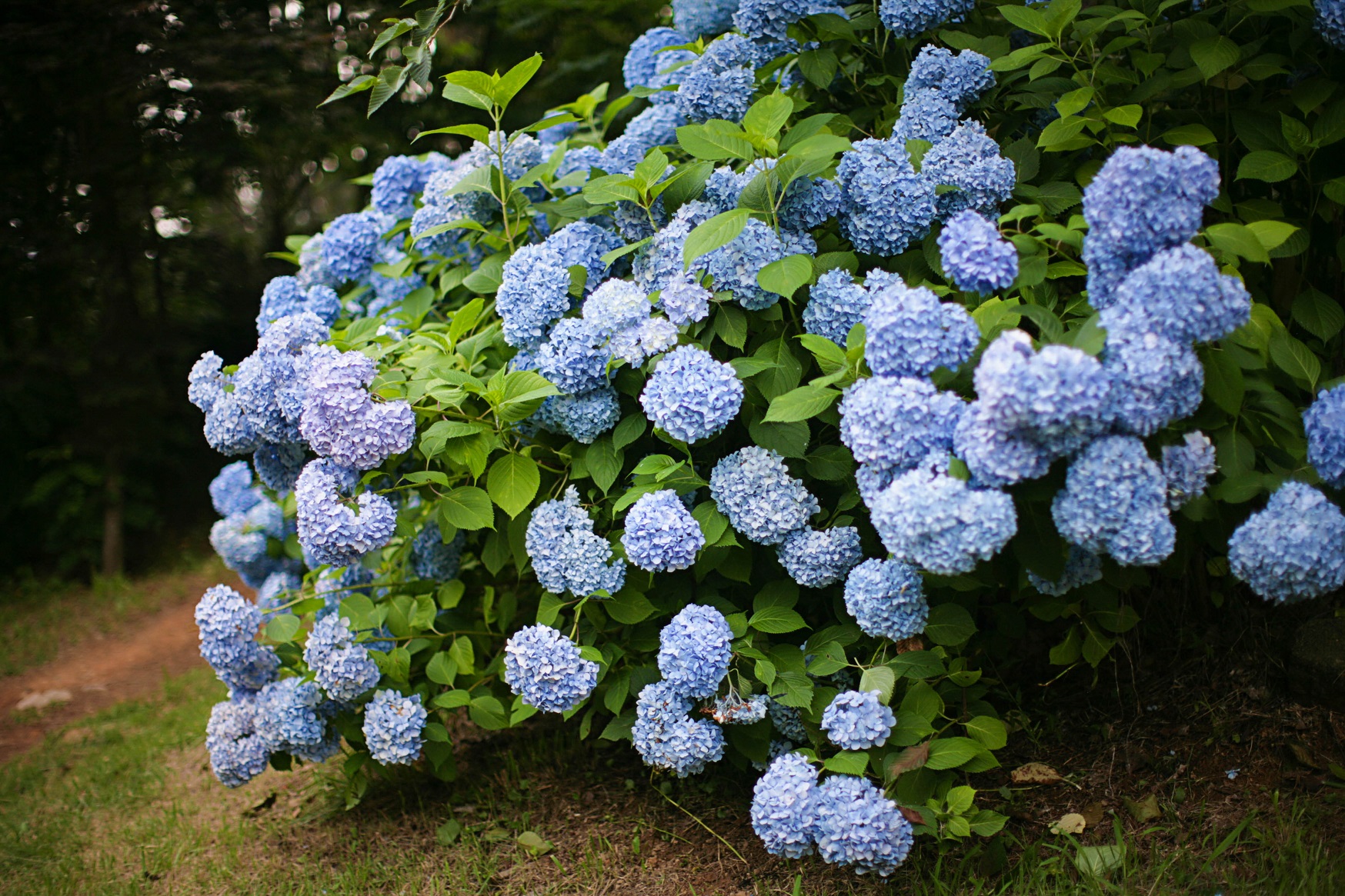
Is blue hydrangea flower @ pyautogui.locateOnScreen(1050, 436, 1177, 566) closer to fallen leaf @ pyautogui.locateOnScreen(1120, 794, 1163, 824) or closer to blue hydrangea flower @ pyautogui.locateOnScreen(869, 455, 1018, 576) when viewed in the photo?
blue hydrangea flower @ pyautogui.locateOnScreen(869, 455, 1018, 576)

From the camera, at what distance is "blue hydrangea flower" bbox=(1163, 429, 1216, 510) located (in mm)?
1592

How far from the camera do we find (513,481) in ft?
7.32

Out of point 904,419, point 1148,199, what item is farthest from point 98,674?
point 1148,199

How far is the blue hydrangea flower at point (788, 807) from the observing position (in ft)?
6.27

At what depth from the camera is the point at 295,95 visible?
20.4ft

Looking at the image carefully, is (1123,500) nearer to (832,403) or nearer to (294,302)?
(832,403)

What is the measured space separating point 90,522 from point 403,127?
3.68 m

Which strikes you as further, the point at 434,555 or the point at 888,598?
the point at 434,555

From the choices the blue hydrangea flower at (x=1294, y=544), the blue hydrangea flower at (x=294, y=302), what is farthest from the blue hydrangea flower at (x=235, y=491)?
the blue hydrangea flower at (x=1294, y=544)

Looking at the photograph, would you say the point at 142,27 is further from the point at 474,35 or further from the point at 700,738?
the point at 700,738

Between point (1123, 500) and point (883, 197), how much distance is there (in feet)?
3.07

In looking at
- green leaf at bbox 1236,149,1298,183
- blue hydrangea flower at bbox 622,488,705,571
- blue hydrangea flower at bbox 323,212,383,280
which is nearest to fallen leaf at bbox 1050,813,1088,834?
blue hydrangea flower at bbox 622,488,705,571

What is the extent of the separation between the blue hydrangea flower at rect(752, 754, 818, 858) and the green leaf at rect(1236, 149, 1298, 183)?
1636 millimetres

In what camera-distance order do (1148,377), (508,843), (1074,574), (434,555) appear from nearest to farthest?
1. (1148,377)
2. (1074,574)
3. (508,843)
4. (434,555)
